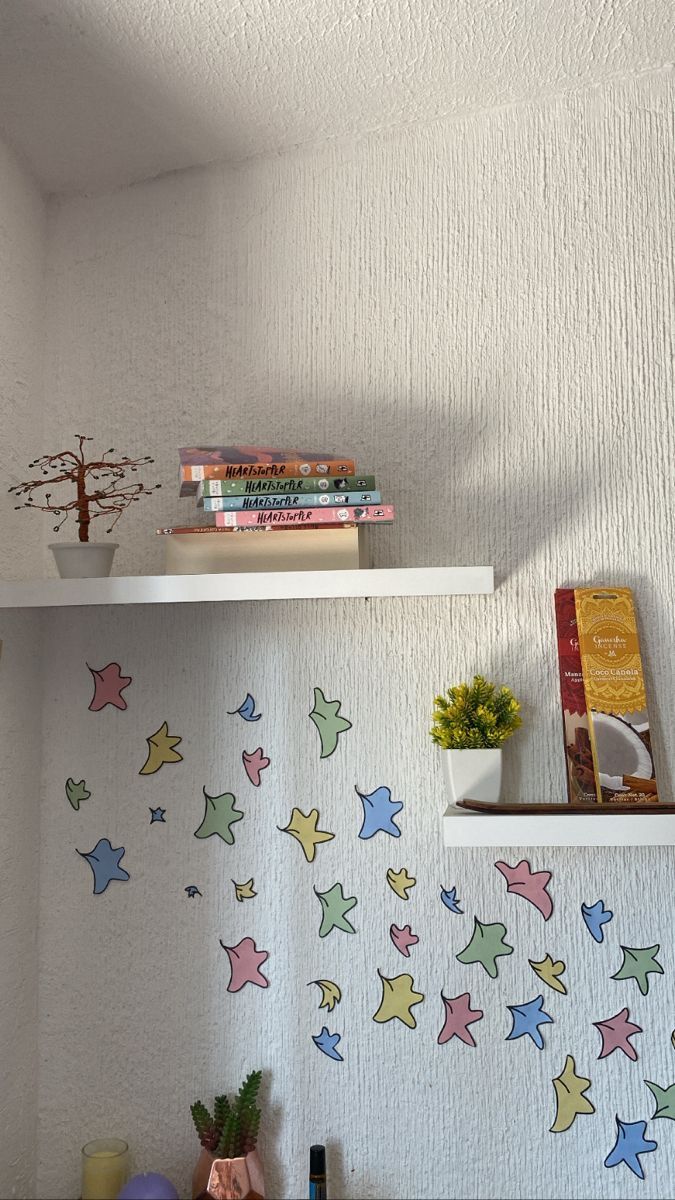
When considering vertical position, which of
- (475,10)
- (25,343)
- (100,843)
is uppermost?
(475,10)

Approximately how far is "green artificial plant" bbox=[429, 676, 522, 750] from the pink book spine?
252 mm

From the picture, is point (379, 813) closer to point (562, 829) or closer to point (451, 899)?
point (451, 899)

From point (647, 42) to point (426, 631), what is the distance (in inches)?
32.1

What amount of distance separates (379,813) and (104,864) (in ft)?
1.31

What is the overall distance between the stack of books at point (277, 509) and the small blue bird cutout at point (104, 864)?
1.44ft

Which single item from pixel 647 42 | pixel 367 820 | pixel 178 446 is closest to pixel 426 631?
pixel 367 820

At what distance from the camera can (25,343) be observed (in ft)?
4.39

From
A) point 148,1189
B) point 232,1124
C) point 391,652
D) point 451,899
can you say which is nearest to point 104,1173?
point 148,1189

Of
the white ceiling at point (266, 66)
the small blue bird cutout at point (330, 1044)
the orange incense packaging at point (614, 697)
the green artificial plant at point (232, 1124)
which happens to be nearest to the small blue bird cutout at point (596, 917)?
the orange incense packaging at point (614, 697)

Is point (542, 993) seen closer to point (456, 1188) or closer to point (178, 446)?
point (456, 1188)

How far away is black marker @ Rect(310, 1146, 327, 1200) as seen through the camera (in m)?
1.15

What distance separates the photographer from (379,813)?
1242mm

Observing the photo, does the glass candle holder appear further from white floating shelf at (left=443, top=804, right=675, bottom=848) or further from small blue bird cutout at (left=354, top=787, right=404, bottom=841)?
white floating shelf at (left=443, top=804, right=675, bottom=848)

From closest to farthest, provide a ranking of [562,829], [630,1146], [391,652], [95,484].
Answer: [562,829] < [630,1146] < [391,652] < [95,484]
